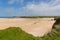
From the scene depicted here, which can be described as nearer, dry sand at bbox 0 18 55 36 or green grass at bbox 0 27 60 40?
green grass at bbox 0 27 60 40

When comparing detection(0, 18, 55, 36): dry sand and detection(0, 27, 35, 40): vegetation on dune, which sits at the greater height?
detection(0, 27, 35, 40): vegetation on dune

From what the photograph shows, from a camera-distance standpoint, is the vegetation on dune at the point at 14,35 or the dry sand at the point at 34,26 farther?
the dry sand at the point at 34,26

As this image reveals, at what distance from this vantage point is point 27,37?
1413 centimetres

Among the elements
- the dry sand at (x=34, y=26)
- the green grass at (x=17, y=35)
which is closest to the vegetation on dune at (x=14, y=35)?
the green grass at (x=17, y=35)

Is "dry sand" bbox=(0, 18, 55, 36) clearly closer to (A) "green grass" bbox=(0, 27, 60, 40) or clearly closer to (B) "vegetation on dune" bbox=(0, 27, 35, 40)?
(A) "green grass" bbox=(0, 27, 60, 40)

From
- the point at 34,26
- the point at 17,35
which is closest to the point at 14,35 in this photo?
the point at 17,35

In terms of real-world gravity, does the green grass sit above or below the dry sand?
above

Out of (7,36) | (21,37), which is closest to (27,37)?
(21,37)

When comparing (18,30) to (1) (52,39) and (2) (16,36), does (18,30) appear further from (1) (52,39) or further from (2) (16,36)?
(1) (52,39)

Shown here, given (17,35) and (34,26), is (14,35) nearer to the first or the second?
(17,35)

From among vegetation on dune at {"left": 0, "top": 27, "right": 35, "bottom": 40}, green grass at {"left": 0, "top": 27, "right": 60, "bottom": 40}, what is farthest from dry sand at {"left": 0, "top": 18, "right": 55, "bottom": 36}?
vegetation on dune at {"left": 0, "top": 27, "right": 35, "bottom": 40}

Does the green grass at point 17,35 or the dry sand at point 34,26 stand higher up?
the green grass at point 17,35

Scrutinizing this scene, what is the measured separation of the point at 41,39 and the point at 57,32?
6.07ft

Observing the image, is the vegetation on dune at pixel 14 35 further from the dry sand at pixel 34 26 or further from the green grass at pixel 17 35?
the dry sand at pixel 34 26
